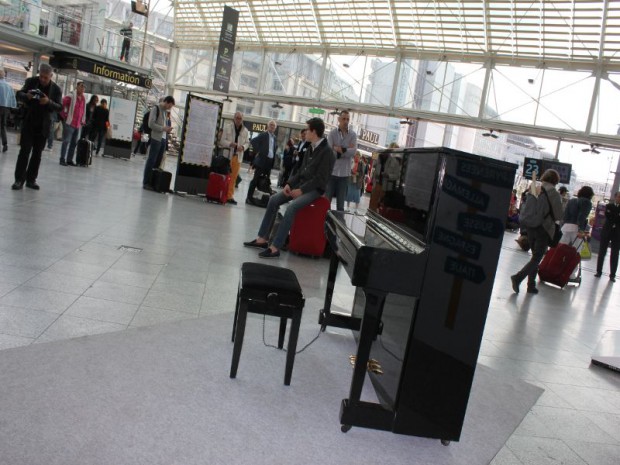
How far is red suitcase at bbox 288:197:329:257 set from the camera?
21.5ft

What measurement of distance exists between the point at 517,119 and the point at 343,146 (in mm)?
14379

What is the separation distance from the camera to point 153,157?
10.5m

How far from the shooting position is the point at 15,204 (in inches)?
257

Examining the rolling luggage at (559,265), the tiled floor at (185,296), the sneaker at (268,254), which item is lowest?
the tiled floor at (185,296)

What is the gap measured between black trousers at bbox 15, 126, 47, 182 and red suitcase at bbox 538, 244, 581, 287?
7464mm

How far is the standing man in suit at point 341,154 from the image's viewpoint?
292 inches

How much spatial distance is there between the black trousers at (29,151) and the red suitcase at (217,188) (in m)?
3.47

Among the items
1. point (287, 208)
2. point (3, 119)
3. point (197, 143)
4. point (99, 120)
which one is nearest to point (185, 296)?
point (287, 208)

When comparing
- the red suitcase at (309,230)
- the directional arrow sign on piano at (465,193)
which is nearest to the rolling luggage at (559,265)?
the red suitcase at (309,230)

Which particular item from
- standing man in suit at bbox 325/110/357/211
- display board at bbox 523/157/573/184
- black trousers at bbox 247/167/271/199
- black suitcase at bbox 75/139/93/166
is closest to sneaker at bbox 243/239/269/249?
standing man in suit at bbox 325/110/357/211

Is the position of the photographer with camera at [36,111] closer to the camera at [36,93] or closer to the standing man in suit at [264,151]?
the camera at [36,93]

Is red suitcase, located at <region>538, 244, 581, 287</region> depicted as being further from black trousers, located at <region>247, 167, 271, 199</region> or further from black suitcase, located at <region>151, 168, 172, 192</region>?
black suitcase, located at <region>151, 168, 172, 192</region>

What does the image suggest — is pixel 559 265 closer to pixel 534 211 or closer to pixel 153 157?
pixel 534 211

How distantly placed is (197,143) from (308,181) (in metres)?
5.18
